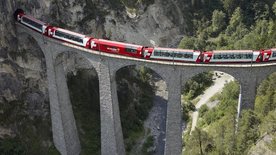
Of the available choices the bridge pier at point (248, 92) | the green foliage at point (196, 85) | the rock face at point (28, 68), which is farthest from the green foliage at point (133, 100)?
the bridge pier at point (248, 92)

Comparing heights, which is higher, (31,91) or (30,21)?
(30,21)

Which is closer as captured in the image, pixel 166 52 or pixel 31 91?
pixel 166 52

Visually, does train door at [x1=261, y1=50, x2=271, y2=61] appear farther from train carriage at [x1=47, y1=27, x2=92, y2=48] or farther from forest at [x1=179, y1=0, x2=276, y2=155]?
train carriage at [x1=47, y1=27, x2=92, y2=48]

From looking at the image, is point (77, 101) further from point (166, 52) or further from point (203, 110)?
point (166, 52)

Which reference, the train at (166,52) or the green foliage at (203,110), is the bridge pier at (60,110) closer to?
the train at (166,52)

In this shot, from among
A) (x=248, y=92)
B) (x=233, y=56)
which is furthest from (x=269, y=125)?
(x=233, y=56)

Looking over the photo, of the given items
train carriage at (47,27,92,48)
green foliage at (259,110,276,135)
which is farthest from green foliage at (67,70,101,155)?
green foliage at (259,110,276,135)
